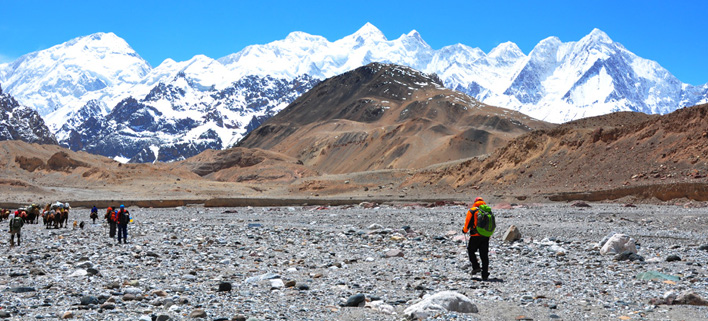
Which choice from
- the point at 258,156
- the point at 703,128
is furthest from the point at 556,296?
the point at 258,156

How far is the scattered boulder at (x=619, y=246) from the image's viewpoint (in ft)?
56.9

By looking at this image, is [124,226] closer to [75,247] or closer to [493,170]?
[75,247]

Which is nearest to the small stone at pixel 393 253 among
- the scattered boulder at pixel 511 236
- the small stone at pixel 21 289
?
the scattered boulder at pixel 511 236

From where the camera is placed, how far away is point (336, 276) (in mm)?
15258

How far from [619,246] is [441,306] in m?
8.50

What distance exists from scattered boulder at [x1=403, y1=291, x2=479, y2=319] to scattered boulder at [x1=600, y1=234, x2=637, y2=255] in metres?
7.76

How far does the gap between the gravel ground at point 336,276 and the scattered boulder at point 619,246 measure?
0.47 meters

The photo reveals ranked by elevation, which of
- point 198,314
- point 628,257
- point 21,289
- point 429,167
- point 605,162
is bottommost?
point 198,314

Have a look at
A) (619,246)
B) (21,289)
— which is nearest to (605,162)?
(619,246)

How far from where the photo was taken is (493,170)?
61031 millimetres

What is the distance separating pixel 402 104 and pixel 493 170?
131952 mm

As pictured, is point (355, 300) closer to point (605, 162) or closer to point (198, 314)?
point (198, 314)

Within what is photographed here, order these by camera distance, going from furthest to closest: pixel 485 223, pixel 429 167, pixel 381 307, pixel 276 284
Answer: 1. pixel 429 167
2. pixel 485 223
3. pixel 276 284
4. pixel 381 307

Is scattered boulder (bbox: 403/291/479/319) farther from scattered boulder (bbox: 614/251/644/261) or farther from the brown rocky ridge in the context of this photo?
the brown rocky ridge
